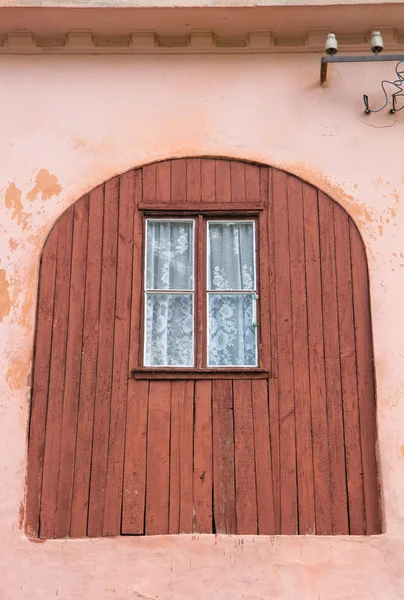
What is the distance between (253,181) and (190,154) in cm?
59

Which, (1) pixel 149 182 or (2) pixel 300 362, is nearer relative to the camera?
(2) pixel 300 362

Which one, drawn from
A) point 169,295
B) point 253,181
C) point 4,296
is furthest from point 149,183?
point 4,296

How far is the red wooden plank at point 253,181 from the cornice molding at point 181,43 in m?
1.16

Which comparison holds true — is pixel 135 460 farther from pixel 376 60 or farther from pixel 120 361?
pixel 376 60

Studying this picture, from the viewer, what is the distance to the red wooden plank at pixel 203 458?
602cm

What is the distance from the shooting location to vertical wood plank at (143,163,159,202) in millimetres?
6844

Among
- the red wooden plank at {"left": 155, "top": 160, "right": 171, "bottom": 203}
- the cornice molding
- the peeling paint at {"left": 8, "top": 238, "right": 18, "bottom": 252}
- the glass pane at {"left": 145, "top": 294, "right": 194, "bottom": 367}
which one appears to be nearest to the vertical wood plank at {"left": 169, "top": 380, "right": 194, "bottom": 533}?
the glass pane at {"left": 145, "top": 294, "right": 194, "bottom": 367}

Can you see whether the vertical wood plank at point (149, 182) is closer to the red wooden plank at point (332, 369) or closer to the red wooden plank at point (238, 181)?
the red wooden plank at point (238, 181)

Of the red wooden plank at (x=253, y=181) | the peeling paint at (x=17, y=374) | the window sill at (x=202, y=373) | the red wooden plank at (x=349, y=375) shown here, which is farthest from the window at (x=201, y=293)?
the peeling paint at (x=17, y=374)

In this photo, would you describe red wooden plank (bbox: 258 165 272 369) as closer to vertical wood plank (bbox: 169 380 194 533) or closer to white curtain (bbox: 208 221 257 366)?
white curtain (bbox: 208 221 257 366)

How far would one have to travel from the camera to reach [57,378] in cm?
636

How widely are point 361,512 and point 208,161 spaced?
3.09m

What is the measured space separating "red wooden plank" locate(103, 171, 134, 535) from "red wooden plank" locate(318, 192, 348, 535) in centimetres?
155

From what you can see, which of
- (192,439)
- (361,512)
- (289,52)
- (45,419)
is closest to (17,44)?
(289,52)
